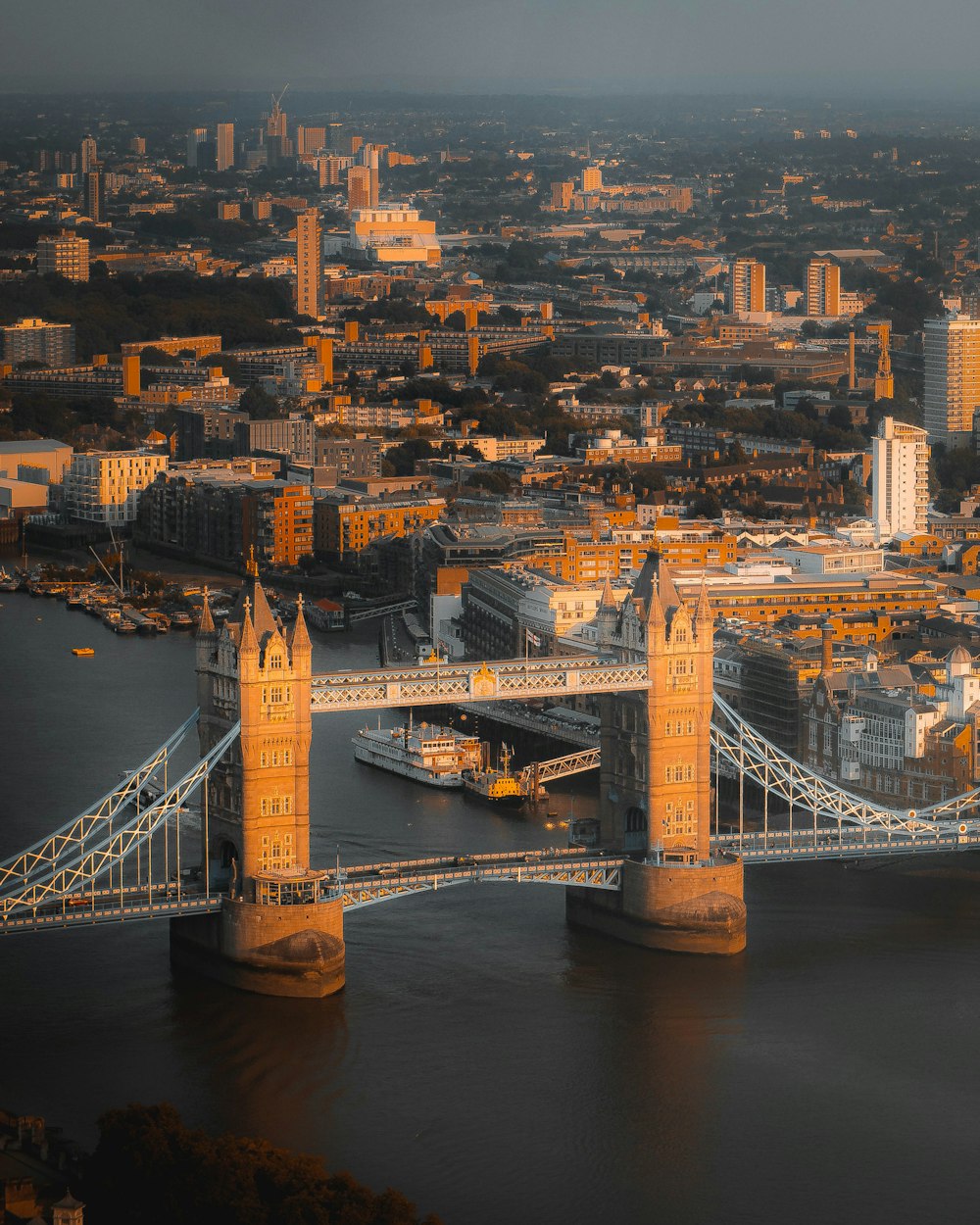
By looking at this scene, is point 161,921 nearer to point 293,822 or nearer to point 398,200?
point 293,822

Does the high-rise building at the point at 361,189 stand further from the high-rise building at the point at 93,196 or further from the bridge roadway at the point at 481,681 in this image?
the bridge roadway at the point at 481,681

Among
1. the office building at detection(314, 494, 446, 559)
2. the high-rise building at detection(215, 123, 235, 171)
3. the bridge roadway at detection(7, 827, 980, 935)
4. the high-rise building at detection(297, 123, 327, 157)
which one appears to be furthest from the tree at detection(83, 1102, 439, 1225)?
the high-rise building at detection(297, 123, 327, 157)

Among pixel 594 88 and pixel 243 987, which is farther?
pixel 594 88

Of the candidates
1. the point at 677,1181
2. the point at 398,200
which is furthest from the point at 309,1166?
the point at 398,200

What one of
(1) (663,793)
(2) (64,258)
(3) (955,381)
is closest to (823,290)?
(2) (64,258)

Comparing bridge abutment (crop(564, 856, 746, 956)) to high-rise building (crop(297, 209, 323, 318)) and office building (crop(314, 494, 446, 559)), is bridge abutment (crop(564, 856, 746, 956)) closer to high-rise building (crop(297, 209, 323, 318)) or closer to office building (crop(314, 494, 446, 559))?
office building (crop(314, 494, 446, 559))

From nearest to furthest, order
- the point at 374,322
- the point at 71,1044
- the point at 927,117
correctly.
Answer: the point at 71,1044 < the point at 374,322 < the point at 927,117
